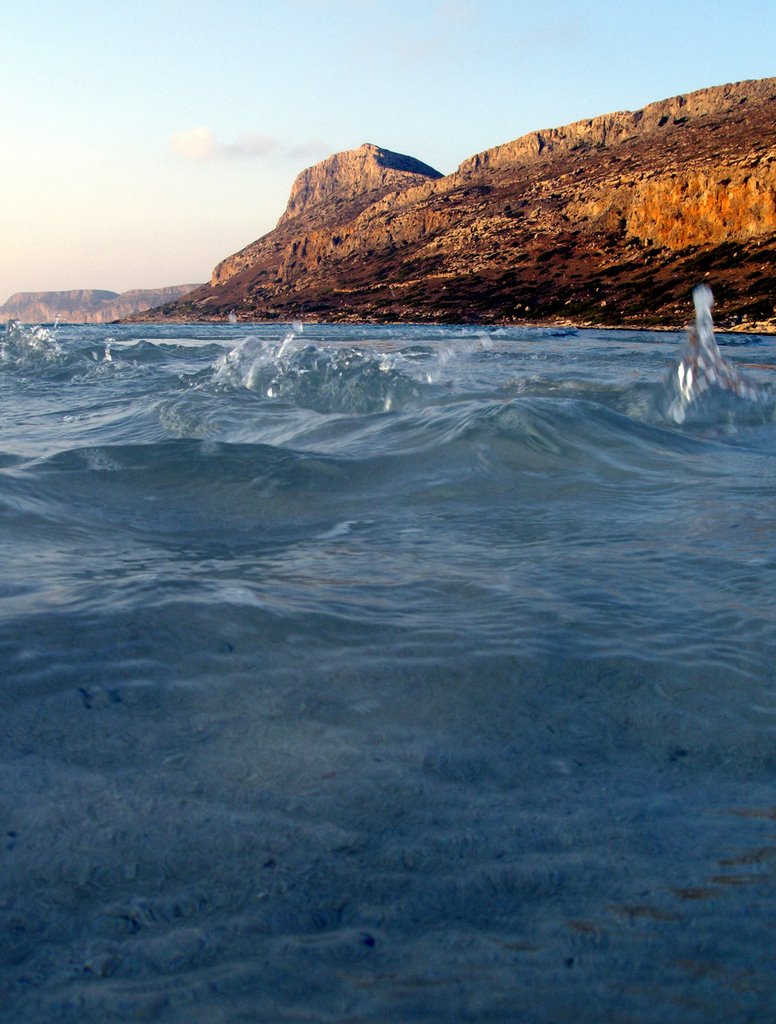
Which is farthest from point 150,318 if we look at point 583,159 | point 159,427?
point 159,427

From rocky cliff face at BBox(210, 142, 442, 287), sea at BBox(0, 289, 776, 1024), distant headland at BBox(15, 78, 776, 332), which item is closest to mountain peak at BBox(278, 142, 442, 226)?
rocky cliff face at BBox(210, 142, 442, 287)

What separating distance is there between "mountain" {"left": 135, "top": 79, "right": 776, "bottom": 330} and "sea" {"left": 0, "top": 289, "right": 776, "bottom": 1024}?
1398 inches

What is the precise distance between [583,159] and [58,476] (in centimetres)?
11983

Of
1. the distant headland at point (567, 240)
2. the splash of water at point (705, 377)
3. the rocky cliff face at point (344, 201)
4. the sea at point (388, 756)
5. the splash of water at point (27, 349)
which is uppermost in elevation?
the rocky cliff face at point (344, 201)

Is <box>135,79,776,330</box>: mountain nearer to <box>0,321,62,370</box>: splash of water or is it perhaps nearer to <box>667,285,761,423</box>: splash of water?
<box>667,285,761,423</box>: splash of water

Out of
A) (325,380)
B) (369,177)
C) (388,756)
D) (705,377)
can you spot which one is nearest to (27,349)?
(325,380)

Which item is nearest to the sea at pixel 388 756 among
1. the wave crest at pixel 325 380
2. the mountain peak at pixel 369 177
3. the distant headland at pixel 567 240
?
the wave crest at pixel 325 380

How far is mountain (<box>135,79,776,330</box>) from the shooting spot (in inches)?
2151

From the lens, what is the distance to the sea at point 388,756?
1.39 meters

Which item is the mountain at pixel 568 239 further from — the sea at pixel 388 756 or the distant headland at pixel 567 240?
Result: the sea at pixel 388 756

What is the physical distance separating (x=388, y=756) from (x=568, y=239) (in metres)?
85.8

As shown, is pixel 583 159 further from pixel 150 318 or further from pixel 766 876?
pixel 766 876

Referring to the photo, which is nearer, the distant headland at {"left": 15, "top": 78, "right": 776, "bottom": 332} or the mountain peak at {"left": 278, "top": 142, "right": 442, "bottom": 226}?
the distant headland at {"left": 15, "top": 78, "right": 776, "bottom": 332}

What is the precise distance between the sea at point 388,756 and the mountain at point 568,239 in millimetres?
35514
